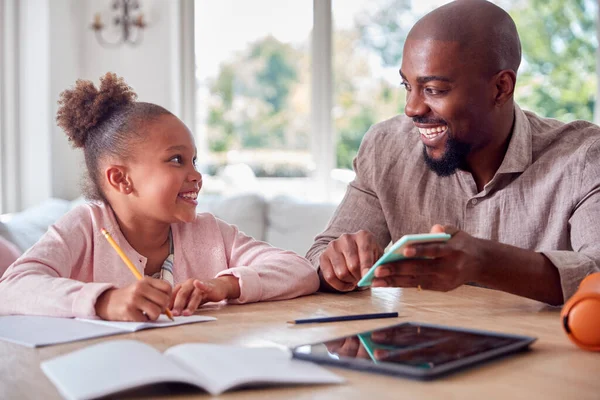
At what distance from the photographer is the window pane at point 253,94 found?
4.21 metres

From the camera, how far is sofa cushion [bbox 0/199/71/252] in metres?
3.25

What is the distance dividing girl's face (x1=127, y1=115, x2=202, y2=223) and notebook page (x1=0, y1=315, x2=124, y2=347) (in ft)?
1.52

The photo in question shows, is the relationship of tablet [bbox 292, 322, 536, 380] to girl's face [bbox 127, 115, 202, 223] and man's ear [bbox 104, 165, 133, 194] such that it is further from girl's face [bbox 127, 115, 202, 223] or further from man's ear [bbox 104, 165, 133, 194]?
man's ear [bbox 104, 165, 133, 194]

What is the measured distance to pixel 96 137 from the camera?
1765 mm

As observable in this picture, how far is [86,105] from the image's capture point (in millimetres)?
1735

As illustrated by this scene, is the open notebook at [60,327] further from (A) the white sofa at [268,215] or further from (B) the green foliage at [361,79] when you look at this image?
(B) the green foliage at [361,79]

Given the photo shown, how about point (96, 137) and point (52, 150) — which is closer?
point (96, 137)

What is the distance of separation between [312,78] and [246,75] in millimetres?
423

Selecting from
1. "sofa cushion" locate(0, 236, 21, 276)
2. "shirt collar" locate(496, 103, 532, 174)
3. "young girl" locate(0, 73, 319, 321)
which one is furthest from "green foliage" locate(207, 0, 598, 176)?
"young girl" locate(0, 73, 319, 321)

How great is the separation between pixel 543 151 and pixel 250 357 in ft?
3.94

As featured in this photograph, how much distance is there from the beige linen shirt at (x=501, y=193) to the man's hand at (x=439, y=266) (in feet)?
0.76

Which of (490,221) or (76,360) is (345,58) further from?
(76,360)

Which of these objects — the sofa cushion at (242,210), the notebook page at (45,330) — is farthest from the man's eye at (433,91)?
the sofa cushion at (242,210)

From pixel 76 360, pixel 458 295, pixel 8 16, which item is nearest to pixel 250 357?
pixel 76 360
